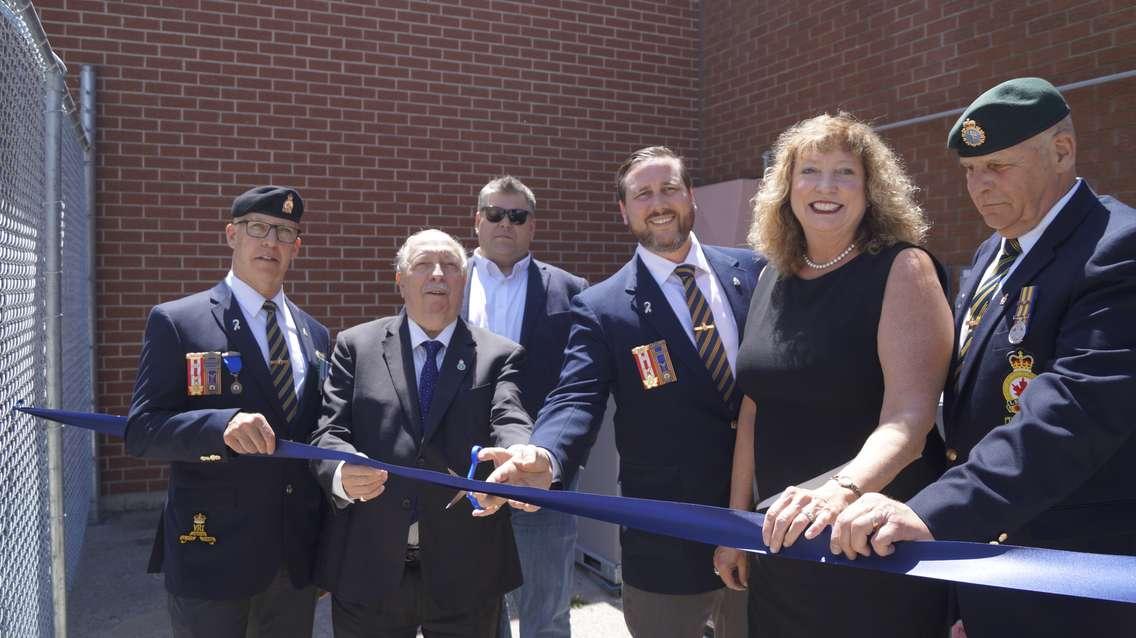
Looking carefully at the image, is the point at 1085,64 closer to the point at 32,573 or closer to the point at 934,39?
the point at 934,39

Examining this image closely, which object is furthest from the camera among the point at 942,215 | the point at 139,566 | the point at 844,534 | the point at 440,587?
the point at 942,215

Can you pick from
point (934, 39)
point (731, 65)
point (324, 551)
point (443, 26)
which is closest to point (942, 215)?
point (934, 39)

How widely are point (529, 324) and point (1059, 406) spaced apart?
8.72ft

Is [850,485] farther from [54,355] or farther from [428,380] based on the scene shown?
[54,355]

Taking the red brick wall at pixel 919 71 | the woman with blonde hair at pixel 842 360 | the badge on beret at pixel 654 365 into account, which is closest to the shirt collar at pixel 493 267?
the badge on beret at pixel 654 365

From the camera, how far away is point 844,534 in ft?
5.37

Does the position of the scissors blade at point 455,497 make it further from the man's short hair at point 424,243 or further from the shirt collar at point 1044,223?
the shirt collar at point 1044,223

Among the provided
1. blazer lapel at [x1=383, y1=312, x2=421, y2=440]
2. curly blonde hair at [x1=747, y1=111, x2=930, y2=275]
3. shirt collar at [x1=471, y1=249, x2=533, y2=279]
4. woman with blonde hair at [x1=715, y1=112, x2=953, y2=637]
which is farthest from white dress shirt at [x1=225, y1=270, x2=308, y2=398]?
curly blonde hair at [x1=747, y1=111, x2=930, y2=275]

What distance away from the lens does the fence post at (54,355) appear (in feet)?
10.8

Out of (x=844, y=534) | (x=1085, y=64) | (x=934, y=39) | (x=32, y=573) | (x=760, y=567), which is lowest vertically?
(x=32, y=573)

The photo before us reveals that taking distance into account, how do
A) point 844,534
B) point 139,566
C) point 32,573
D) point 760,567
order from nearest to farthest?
point 844,534, point 760,567, point 32,573, point 139,566

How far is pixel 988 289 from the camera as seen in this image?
208cm

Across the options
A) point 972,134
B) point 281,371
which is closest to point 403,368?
point 281,371

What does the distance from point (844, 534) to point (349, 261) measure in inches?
219
